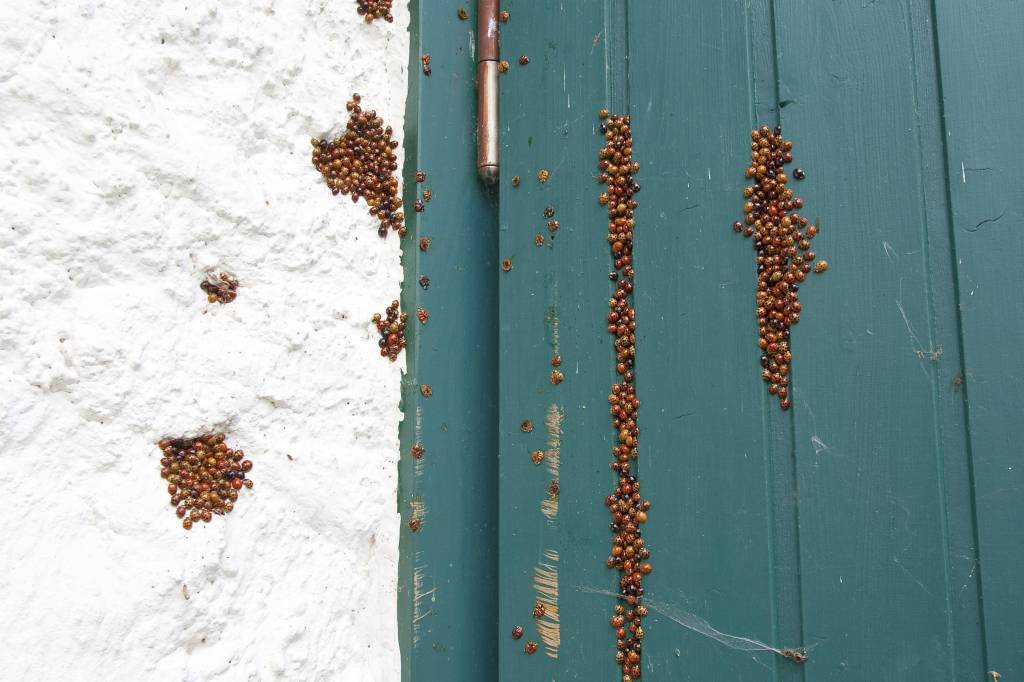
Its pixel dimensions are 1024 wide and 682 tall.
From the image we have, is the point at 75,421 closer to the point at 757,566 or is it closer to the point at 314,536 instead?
the point at 314,536

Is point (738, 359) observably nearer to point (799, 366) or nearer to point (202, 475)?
point (799, 366)

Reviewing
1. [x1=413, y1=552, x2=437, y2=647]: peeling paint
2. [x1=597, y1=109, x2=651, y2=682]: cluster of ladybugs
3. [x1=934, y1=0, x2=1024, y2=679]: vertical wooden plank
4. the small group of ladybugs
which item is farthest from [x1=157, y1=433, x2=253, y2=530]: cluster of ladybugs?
[x1=934, y1=0, x2=1024, y2=679]: vertical wooden plank

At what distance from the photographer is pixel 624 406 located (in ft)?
3.41

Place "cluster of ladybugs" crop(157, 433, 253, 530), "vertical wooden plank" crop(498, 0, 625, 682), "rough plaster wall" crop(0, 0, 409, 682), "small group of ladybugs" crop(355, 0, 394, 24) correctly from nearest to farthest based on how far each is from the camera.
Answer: "rough plaster wall" crop(0, 0, 409, 682)
"cluster of ladybugs" crop(157, 433, 253, 530)
"vertical wooden plank" crop(498, 0, 625, 682)
"small group of ladybugs" crop(355, 0, 394, 24)

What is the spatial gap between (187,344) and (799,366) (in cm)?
81

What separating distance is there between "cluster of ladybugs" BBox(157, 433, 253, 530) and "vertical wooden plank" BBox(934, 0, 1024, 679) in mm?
944

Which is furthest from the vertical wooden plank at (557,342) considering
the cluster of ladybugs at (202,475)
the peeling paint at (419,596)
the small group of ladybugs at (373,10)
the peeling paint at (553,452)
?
the cluster of ladybugs at (202,475)

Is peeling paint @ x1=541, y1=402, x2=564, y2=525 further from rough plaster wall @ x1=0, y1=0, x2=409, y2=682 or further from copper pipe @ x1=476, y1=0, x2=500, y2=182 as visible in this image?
copper pipe @ x1=476, y1=0, x2=500, y2=182

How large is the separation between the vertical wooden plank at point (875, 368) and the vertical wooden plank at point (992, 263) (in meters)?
0.02

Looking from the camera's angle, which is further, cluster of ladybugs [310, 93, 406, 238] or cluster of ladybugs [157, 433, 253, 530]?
cluster of ladybugs [310, 93, 406, 238]

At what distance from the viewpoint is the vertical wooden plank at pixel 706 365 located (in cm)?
94

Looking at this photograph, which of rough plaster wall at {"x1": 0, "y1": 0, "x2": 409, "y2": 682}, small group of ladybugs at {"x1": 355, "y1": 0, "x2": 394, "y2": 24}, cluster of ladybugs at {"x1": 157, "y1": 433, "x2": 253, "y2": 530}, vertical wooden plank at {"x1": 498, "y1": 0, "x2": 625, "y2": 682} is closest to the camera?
rough plaster wall at {"x1": 0, "y1": 0, "x2": 409, "y2": 682}

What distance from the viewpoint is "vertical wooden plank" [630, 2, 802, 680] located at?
0.94m

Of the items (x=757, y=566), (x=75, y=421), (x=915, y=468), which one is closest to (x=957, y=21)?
(x=915, y=468)
